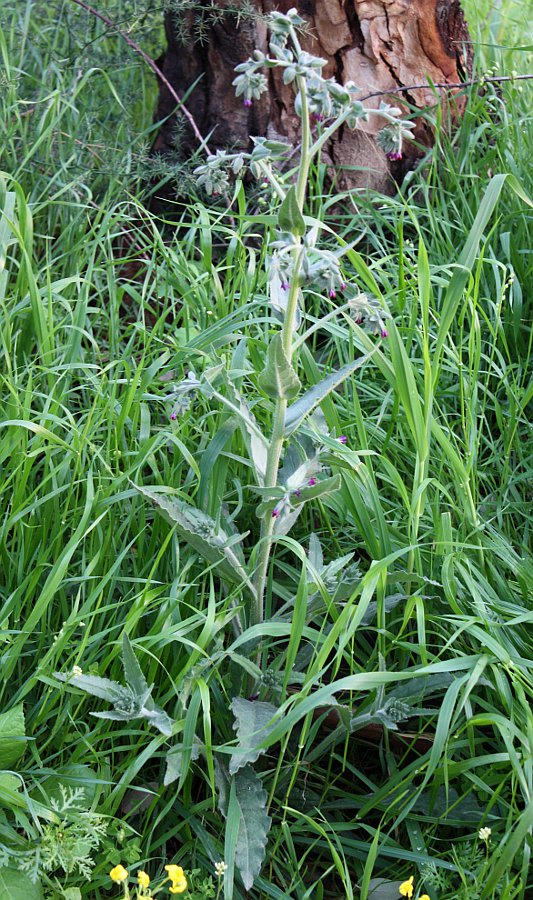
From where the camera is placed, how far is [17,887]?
1.57 m

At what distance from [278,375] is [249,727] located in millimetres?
672

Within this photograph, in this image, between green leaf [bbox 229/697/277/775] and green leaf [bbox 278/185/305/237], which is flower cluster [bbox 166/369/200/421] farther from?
green leaf [bbox 229/697/277/775]

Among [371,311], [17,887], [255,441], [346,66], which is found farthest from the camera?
[346,66]

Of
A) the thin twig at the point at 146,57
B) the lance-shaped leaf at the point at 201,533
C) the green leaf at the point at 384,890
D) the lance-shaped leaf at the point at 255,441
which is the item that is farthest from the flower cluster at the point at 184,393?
the thin twig at the point at 146,57

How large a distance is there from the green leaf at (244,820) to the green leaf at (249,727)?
2.0 inches

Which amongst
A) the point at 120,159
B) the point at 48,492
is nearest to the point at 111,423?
the point at 48,492

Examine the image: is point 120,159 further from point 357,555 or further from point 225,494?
point 357,555

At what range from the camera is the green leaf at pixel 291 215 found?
1.50 m

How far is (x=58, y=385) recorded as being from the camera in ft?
7.40

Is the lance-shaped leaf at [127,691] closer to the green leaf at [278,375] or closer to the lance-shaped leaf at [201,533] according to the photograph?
the lance-shaped leaf at [201,533]

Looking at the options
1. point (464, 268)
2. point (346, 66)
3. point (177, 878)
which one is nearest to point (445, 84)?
point (346, 66)

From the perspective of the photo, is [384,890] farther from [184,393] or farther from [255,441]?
[184,393]

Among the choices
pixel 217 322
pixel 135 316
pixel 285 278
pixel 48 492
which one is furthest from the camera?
pixel 135 316

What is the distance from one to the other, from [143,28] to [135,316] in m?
1.09
